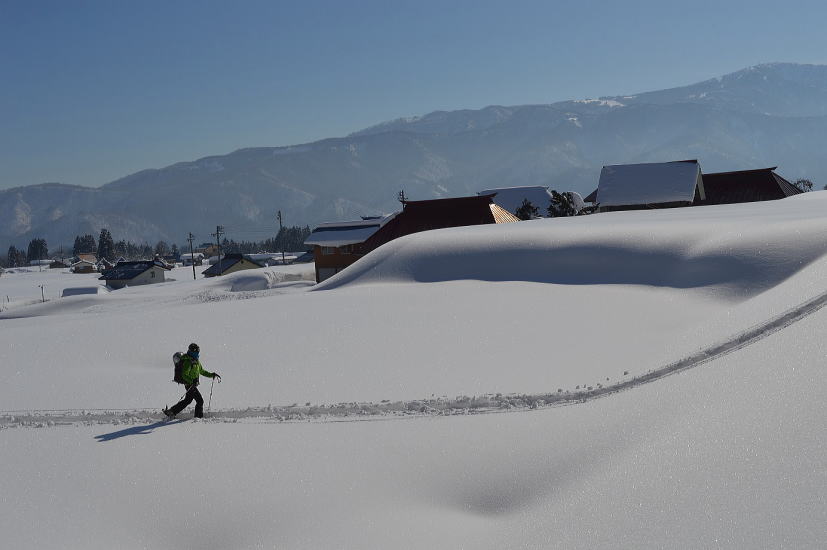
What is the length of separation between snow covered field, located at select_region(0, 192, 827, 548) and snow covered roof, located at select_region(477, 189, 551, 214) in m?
56.1

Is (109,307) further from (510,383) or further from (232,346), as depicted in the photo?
(510,383)

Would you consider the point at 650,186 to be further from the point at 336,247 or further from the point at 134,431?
the point at 134,431

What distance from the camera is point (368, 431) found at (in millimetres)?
11180

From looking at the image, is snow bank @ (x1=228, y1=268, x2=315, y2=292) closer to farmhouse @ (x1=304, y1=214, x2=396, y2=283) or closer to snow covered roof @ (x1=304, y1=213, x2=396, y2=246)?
farmhouse @ (x1=304, y1=214, x2=396, y2=283)

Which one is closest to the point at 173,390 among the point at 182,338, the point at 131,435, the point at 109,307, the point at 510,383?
the point at 131,435

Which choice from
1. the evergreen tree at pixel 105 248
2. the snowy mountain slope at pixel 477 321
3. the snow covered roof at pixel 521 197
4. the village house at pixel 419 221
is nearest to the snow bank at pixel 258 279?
the village house at pixel 419 221

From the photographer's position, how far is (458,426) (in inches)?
→ 440

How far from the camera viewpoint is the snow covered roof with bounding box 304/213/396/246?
52062mm

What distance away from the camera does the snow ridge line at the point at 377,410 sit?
39.5 feet

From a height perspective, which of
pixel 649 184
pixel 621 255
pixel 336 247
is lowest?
pixel 621 255

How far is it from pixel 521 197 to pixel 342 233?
105 feet

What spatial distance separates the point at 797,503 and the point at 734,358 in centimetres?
530

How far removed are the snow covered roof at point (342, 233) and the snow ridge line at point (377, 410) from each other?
38981 mm

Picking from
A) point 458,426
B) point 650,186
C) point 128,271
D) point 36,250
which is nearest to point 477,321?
point 458,426
